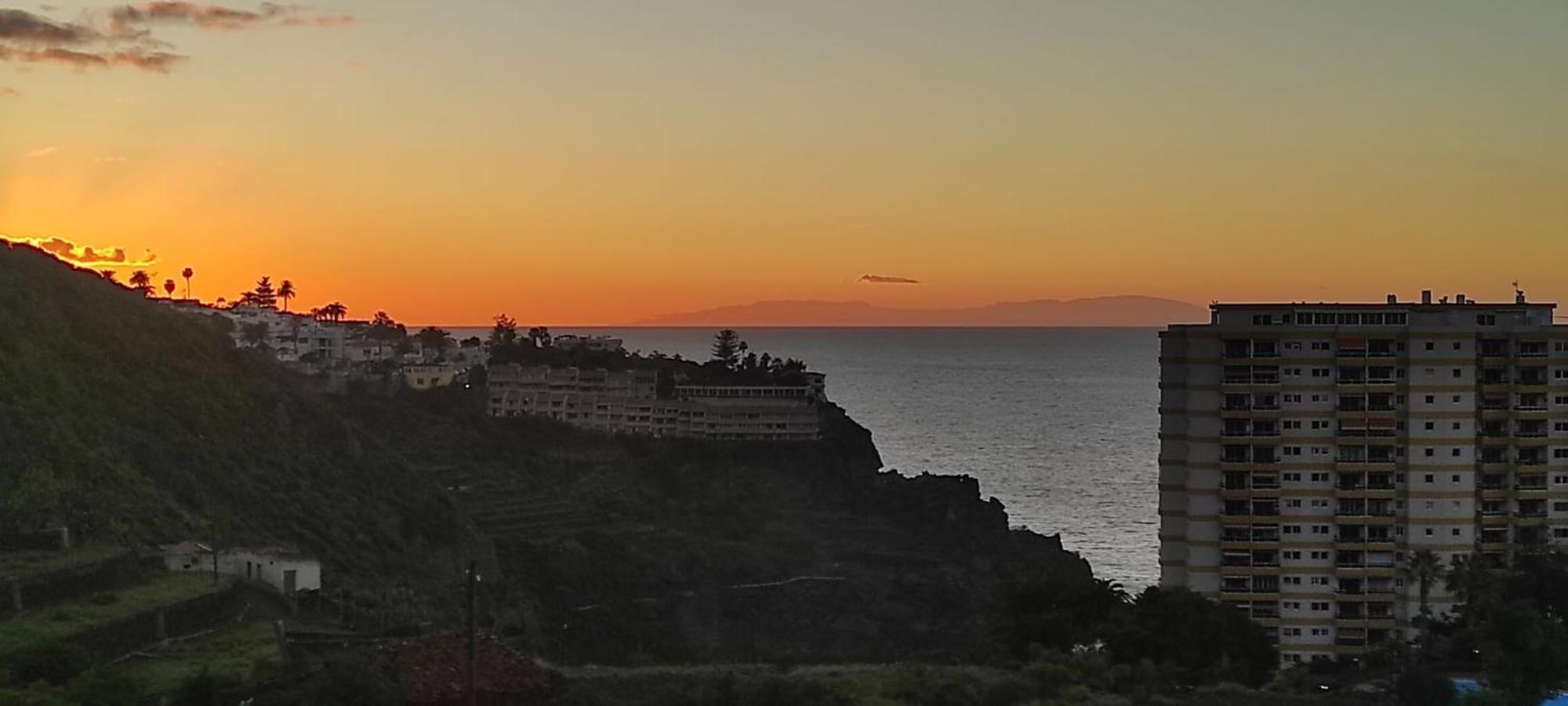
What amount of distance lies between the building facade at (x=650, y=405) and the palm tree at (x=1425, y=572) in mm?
48630

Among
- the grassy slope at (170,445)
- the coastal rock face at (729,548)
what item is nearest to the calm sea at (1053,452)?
the coastal rock face at (729,548)

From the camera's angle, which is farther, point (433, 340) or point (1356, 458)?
point (433, 340)

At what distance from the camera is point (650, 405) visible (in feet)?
278

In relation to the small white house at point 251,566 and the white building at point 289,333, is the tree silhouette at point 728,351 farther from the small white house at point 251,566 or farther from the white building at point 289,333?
the small white house at point 251,566

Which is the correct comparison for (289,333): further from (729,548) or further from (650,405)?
(729,548)

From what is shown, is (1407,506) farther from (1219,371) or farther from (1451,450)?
(1219,371)

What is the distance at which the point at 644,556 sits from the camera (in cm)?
6247

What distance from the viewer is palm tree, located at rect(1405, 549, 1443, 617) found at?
36.1 metres

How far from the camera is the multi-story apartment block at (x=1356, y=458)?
3959 centimetres

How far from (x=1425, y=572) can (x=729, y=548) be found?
35241 mm

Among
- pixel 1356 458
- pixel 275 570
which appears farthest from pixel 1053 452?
pixel 275 570

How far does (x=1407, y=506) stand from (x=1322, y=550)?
2738mm

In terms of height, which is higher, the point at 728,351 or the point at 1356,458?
the point at 728,351

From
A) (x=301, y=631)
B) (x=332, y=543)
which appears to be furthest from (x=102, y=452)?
(x=301, y=631)
